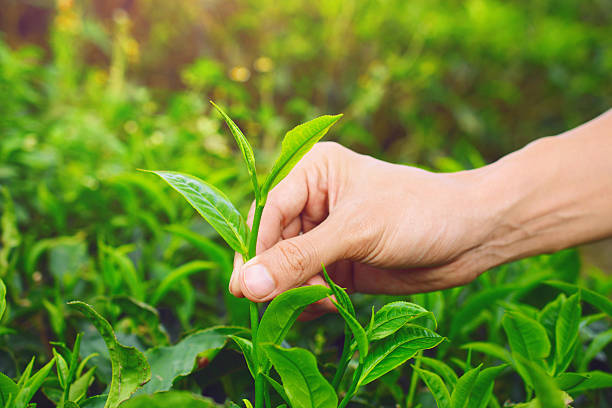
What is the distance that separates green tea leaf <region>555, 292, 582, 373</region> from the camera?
78 centimetres

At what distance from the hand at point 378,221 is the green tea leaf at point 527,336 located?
0.33m

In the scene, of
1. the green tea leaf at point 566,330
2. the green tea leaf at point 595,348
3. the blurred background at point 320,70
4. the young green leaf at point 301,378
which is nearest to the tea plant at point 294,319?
the young green leaf at point 301,378

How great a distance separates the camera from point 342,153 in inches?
45.6

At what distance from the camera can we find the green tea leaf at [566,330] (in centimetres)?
78

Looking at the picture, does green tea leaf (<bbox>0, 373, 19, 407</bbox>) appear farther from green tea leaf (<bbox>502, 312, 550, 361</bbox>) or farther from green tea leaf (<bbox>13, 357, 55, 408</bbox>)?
green tea leaf (<bbox>502, 312, 550, 361</bbox>)

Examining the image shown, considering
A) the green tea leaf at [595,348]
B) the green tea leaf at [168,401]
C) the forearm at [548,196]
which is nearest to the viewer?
the green tea leaf at [168,401]

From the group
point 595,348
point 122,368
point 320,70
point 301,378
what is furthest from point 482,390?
point 320,70

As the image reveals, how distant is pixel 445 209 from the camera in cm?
112

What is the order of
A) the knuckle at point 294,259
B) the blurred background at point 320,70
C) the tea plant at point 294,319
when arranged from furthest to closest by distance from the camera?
the blurred background at point 320,70, the knuckle at point 294,259, the tea plant at point 294,319

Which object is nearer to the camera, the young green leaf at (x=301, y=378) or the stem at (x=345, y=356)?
the young green leaf at (x=301, y=378)

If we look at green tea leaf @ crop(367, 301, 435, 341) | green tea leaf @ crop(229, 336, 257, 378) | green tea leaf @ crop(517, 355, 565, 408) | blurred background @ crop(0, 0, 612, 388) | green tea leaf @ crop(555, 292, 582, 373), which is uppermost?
green tea leaf @ crop(517, 355, 565, 408)

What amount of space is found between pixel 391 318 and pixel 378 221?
0.35 meters

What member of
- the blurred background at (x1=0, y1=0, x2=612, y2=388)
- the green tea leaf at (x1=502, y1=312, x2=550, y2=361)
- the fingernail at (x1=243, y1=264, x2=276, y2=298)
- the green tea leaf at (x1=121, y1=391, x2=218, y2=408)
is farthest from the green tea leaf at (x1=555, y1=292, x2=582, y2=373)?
the blurred background at (x1=0, y1=0, x2=612, y2=388)

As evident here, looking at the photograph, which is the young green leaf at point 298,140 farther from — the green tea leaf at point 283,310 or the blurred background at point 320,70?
the blurred background at point 320,70
